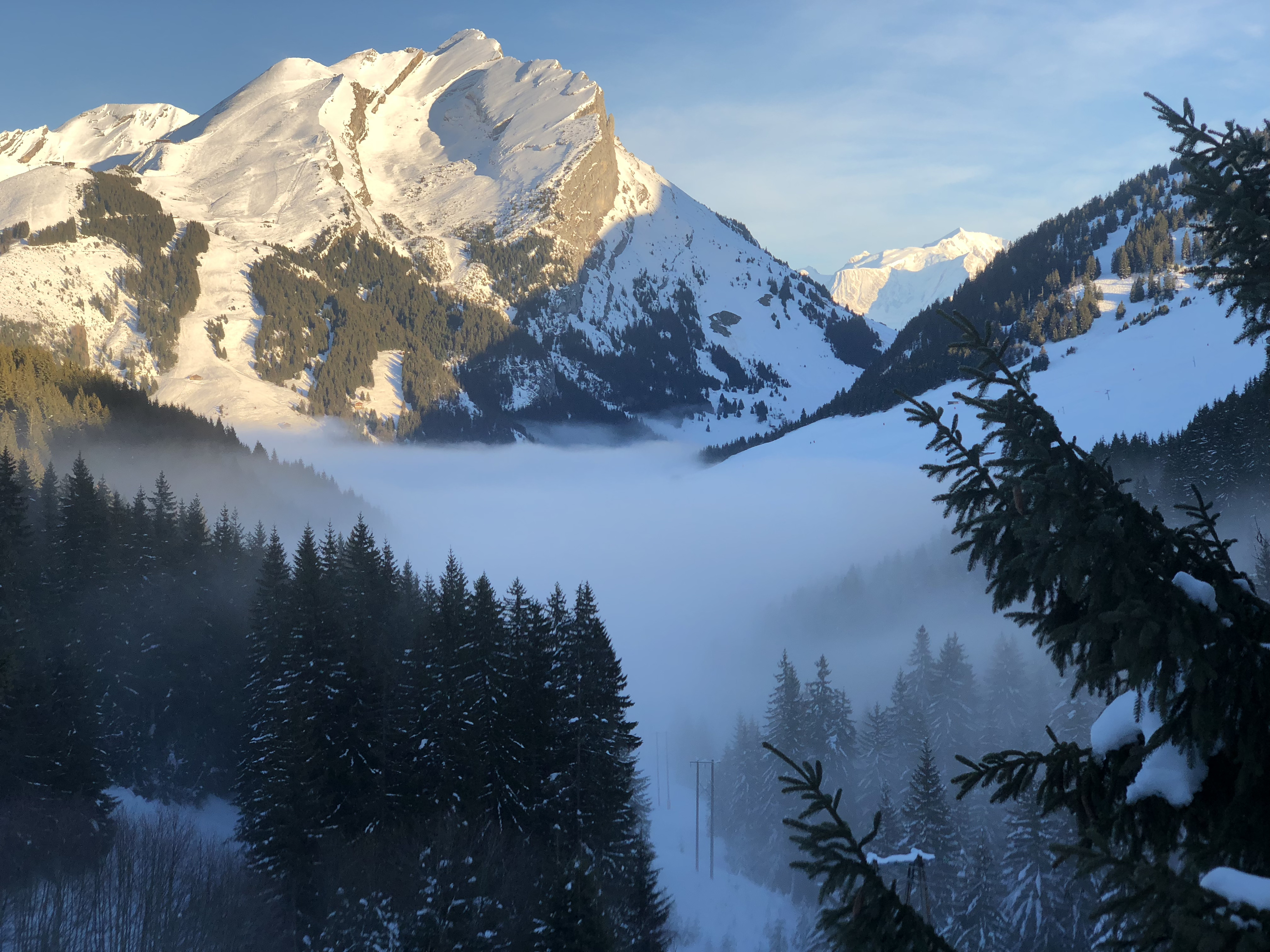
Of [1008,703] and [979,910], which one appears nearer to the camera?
[979,910]

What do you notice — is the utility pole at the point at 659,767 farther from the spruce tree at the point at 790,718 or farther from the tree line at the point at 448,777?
the tree line at the point at 448,777

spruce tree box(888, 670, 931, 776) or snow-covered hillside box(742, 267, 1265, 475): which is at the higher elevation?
snow-covered hillside box(742, 267, 1265, 475)

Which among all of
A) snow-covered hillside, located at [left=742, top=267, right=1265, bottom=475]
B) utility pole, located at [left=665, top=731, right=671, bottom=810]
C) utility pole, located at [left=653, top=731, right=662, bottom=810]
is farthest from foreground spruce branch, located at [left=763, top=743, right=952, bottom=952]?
snow-covered hillside, located at [left=742, top=267, right=1265, bottom=475]

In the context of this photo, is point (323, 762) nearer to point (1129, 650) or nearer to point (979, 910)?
point (979, 910)

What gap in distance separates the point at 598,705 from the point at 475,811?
7.21 meters

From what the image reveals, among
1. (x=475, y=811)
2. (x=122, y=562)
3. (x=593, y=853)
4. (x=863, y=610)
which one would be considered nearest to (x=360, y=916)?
(x=475, y=811)

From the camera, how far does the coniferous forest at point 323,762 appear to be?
29.4 m

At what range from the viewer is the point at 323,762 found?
36.0 meters

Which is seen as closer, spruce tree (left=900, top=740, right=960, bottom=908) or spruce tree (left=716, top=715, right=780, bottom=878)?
spruce tree (left=900, top=740, right=960, bottom=908)

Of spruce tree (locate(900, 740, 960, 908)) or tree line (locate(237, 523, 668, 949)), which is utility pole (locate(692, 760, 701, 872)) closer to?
spruce tree (locate(900, 740, 960, 908))

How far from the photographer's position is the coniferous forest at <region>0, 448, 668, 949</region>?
2941 centimetres

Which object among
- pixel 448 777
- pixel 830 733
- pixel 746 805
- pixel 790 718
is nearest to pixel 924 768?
pixel 448 777

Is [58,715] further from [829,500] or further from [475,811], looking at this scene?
[829,500]

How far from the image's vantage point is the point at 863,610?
128125 millimetres
